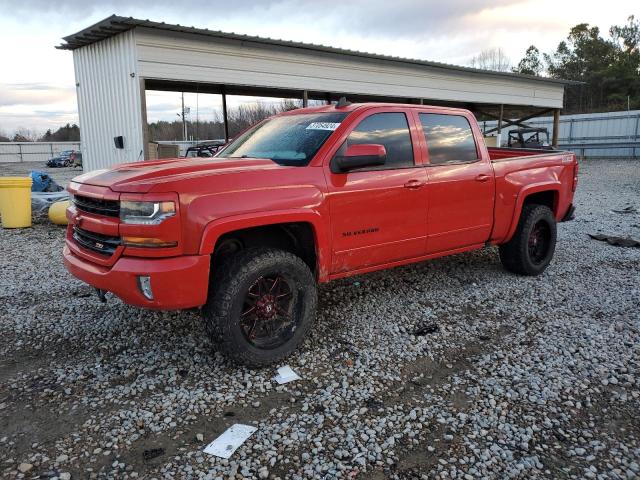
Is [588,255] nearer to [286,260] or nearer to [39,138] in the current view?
[286,260]

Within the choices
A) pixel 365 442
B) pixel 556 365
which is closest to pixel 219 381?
pixel 365 442

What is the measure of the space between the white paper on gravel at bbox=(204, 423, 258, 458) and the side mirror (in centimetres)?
207

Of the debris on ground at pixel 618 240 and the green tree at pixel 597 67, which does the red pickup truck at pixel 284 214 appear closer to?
the debris on ground at pixel 618 240

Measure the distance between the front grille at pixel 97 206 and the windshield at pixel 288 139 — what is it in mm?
1358

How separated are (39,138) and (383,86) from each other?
249 feet

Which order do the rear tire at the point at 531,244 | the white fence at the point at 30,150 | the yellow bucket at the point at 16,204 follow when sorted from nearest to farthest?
the rear tire at the point at 531,244 < the yellow bucket at the point at 16,204 < the white fence at the point at 30,150

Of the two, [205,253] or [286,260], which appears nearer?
[205,253]

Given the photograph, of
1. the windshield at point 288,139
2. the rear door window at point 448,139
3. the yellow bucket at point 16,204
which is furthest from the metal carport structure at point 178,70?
the rear door window at point 448,139

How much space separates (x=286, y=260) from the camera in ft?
12.1

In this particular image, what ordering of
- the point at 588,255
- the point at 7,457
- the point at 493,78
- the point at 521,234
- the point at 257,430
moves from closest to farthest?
the point at 7,457
the point at 257,430
the point at 521,234
the point at 588,255
the point at 493,78

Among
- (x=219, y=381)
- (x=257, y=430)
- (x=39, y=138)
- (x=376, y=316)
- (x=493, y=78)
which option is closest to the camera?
(x=257, y=430)

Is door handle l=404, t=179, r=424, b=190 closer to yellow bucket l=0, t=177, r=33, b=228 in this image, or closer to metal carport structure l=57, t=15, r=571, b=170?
metal carport structure l=57, t=15, r=571, b=170

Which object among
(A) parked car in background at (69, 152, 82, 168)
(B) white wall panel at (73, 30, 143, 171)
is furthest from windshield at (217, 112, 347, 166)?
(A) parked car in background at (69, 152, 82, 168)

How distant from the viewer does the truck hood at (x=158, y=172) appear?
130 inches
